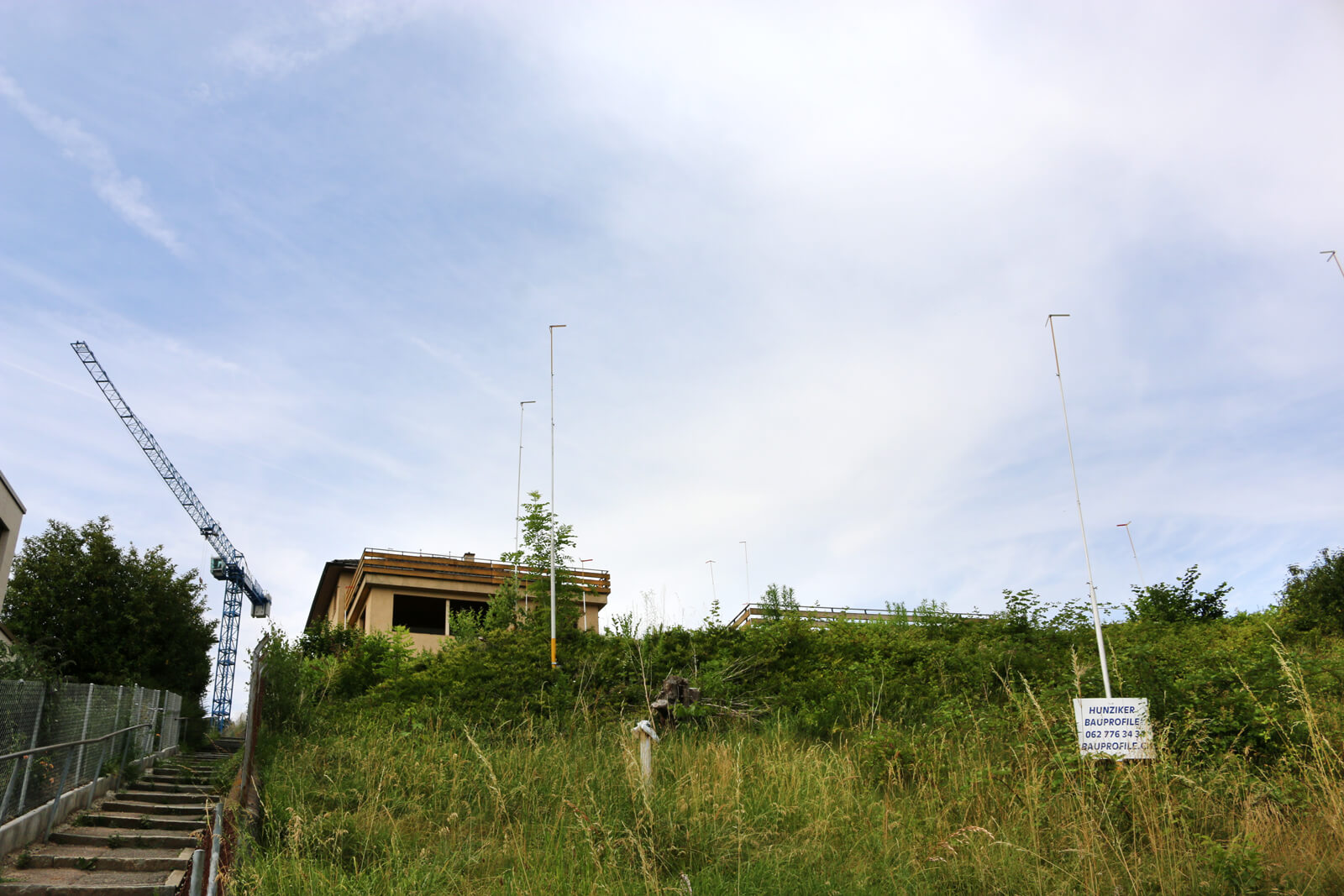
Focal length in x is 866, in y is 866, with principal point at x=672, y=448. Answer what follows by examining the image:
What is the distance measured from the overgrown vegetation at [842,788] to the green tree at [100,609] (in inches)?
1090

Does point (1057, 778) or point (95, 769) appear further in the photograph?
point (95, 769)

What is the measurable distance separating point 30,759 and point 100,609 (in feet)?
97.8

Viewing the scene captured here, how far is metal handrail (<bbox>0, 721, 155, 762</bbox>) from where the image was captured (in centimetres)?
1099

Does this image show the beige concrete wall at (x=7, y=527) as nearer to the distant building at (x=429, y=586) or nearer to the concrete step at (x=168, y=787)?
the concrete step at (x=168, y=787)

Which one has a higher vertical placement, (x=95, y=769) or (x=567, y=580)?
(x=567, y=580)

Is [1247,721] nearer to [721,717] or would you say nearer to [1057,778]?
[1057,778]

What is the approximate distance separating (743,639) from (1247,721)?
31.5 feet

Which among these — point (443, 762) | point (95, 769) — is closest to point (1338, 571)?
point (443, 762)

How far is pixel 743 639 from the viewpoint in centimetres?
1716

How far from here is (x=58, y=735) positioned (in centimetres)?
1448

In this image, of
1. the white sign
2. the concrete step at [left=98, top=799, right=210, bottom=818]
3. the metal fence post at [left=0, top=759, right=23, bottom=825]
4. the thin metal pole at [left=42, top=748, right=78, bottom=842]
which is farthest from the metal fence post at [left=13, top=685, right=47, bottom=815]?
the white sign

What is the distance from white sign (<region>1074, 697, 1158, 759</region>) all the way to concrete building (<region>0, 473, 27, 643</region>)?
28.2 meters

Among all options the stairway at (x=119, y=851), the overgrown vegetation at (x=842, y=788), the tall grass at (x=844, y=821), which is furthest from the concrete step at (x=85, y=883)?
the tall grass at (x=844, y=821)

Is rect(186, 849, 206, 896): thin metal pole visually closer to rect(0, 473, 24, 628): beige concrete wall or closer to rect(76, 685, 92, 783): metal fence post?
rect(76, 685, 92, 783): metal fence post
